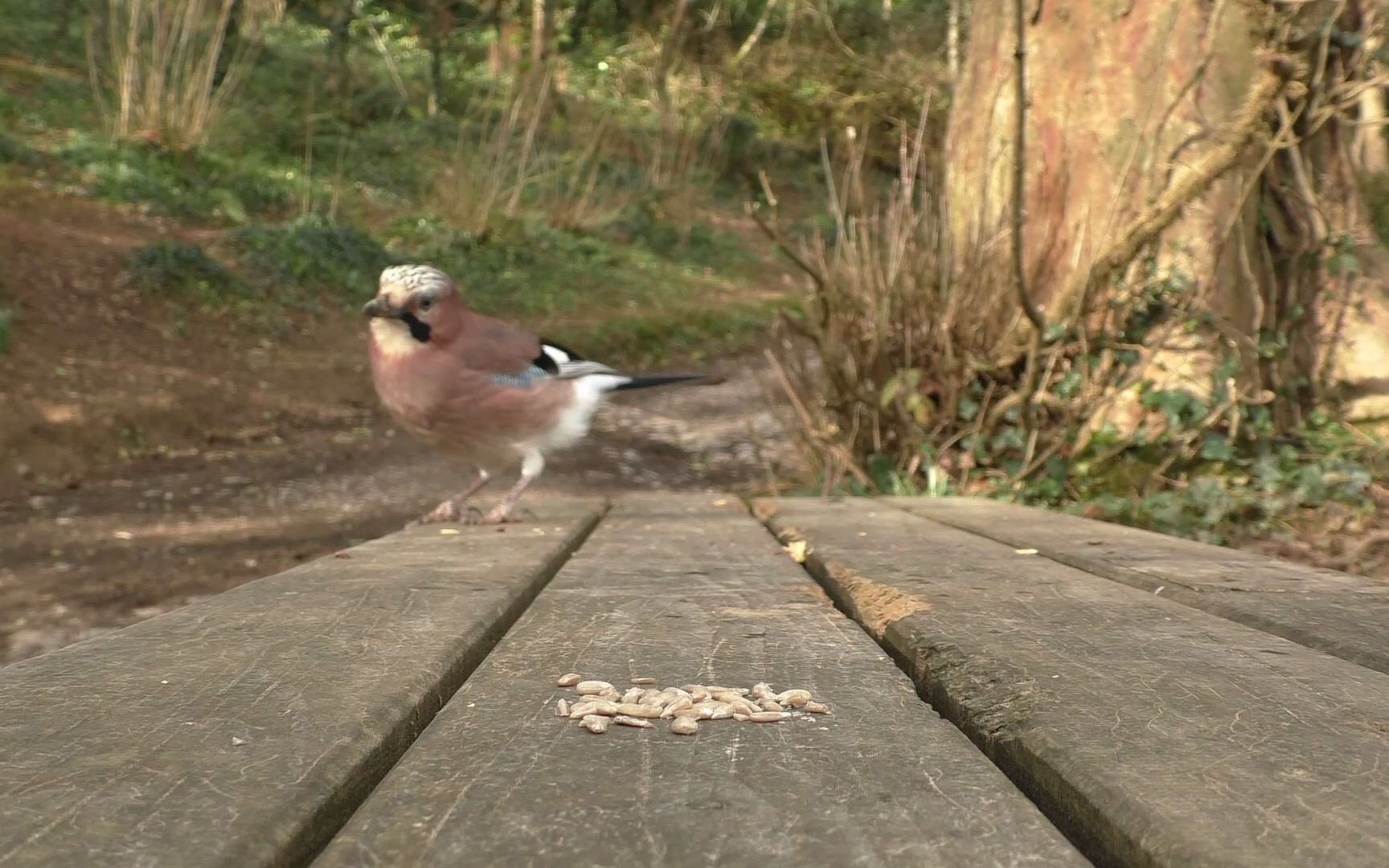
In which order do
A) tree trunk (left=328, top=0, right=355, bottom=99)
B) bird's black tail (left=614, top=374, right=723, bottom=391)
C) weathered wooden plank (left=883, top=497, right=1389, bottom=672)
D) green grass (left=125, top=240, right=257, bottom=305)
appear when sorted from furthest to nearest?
tree trunk (left=328, top=0, right=355, bottom=99), green grass (left=125, top=240, right=257, bottom=305), bird's black tail (left=614, top=374, right=723, bottom=391), weathered wooden plank (left=883, top=497, right=1389, bottom=672)

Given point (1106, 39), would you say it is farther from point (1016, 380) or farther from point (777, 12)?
point (777, 12)

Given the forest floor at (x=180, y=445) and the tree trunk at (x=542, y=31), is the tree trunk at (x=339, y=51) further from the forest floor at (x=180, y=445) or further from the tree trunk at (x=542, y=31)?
the forest floor at (x=180, y=445)

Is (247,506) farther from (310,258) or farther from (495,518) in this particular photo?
(310,258)

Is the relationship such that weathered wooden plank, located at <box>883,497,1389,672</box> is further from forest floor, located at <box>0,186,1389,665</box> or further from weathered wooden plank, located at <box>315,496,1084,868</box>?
forest floor, located at <box>0,186,1389,665</box>

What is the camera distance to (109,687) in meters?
0.97

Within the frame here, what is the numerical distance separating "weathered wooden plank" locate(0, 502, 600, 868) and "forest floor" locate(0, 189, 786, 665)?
1547mm

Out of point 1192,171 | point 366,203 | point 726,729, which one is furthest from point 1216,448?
point 366,203

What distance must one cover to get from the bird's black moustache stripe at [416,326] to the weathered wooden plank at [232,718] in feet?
4.12

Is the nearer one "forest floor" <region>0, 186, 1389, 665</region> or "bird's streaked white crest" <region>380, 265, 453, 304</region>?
"bird's streaked white crest" <region>380, 265, 453, 304</region>

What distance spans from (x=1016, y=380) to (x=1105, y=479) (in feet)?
1.39

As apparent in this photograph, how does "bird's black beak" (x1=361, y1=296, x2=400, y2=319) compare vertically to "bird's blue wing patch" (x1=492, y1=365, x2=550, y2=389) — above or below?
above

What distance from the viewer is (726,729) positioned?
2.90 feet

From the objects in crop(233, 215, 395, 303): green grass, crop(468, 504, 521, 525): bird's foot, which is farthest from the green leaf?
crop(233, 215, 395, 303): green grass

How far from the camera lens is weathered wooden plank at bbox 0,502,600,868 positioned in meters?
0.67
